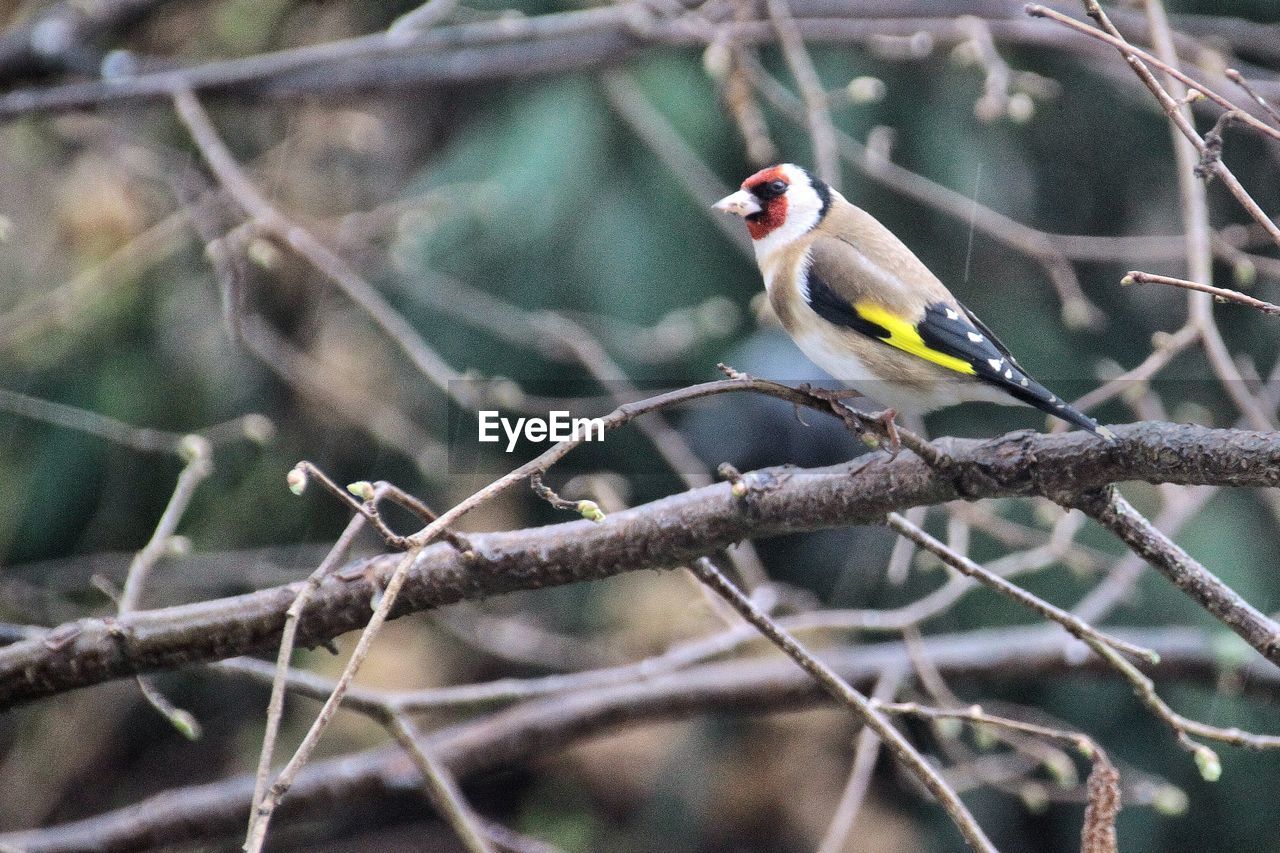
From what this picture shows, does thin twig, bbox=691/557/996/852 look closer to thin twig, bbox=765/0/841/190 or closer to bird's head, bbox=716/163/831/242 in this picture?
bird's head, bbox=716/163/831/242

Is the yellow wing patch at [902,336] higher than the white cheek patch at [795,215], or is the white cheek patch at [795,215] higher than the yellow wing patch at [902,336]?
the white cheek patch at [795,215]

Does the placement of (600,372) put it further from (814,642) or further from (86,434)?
(86,434)

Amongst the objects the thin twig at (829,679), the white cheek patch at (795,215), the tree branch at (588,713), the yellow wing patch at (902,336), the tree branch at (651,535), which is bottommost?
the tree branch at (588,713)

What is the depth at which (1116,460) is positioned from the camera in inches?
40.8

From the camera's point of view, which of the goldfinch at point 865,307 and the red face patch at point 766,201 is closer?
the goldfinch at point 865,307

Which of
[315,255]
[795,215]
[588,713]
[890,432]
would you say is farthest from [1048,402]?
[588,713]

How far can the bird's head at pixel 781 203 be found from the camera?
56.1 inches

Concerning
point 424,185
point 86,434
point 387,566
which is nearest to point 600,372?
point 387,566

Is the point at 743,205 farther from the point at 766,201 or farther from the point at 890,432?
the point at 890,432

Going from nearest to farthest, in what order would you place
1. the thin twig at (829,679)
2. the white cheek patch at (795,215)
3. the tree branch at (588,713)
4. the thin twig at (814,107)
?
the thin twig at (829,679) < the white cheek patch at (795,215) < the thin twig at (814,107) < the tree branch at (588,713)

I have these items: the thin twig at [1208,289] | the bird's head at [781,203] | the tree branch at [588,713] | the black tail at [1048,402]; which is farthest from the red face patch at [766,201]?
the tree branch at [588,713]

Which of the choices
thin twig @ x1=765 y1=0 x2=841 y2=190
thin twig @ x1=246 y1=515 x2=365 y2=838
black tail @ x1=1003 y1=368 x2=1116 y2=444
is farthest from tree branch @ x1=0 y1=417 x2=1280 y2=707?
thin twig @ x1=765 y1=0 x2=841 y2=190

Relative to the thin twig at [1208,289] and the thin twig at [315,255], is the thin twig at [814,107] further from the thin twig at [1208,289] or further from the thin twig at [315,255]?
the thin twig at [1208,289]

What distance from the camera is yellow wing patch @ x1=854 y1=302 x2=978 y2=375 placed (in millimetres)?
1266
